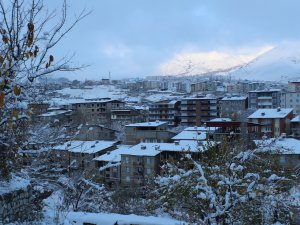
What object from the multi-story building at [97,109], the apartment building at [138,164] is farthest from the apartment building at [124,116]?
the apartment building at [138,164]

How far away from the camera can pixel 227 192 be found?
5.10m

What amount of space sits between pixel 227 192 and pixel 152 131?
2522cm

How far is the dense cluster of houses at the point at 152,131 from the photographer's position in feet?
30.3

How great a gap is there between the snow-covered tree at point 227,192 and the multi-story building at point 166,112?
133 ft

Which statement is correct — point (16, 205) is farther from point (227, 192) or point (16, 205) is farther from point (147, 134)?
point (147, 134)

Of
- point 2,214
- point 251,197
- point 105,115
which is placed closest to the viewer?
point 2,214

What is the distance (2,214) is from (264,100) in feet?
167

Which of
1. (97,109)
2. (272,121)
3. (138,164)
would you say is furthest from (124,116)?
(138,164)

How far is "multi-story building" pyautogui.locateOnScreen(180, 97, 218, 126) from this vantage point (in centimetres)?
4444

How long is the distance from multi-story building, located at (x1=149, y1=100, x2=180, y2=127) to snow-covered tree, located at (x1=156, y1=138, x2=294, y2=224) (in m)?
40.5

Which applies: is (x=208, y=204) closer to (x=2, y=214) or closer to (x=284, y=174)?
(x=284, y=174)

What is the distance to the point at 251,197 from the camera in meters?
4.89

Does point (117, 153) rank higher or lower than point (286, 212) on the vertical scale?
lower

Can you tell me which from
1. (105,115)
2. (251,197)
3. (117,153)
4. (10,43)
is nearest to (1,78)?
(10,43)
